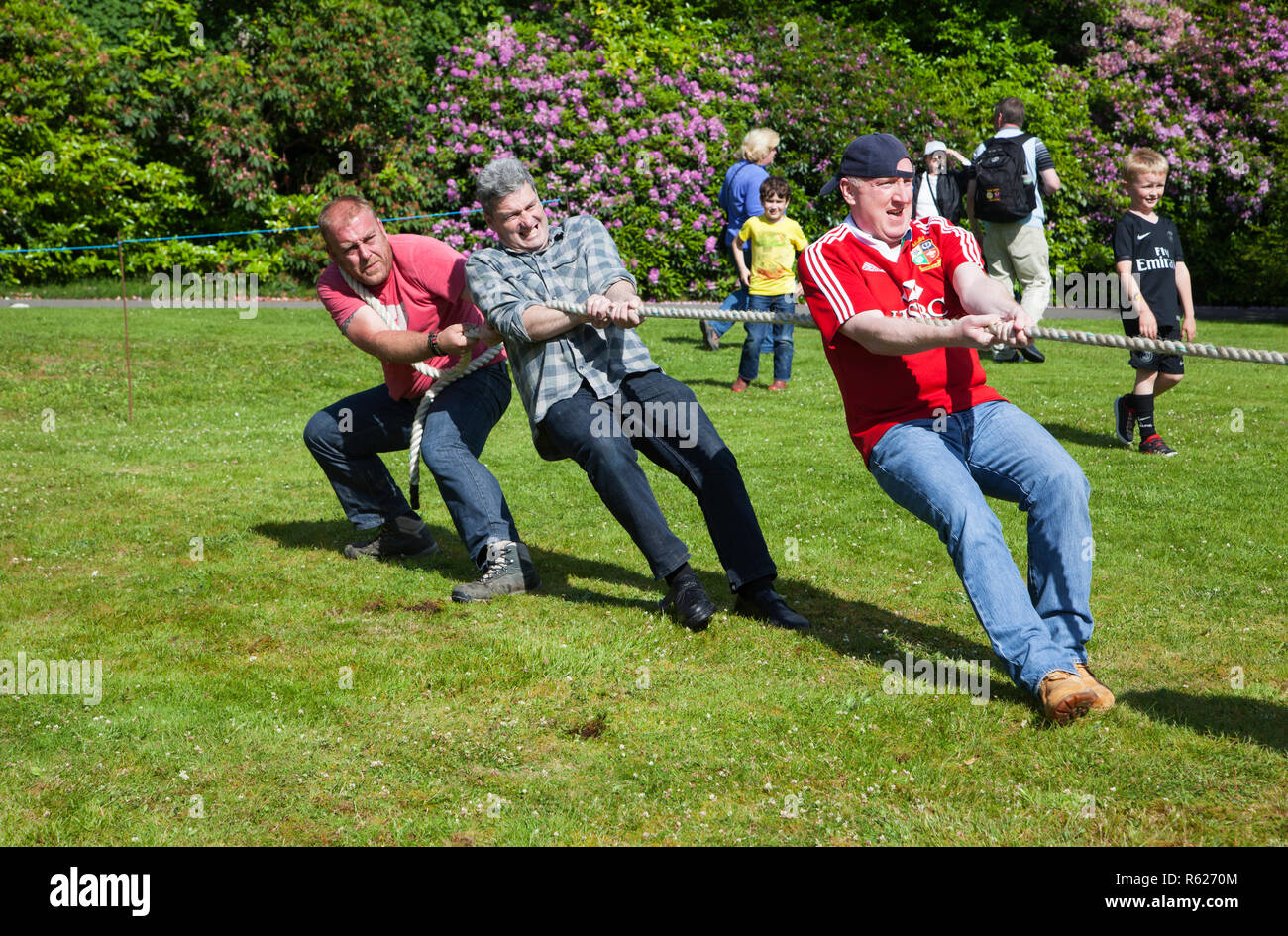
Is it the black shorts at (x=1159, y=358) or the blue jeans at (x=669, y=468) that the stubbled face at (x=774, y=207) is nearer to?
the black shorts at (x=1159, y=358)

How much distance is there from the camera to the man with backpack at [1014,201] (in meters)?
10.6

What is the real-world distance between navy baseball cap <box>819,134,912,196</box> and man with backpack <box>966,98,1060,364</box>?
6238 millimetres

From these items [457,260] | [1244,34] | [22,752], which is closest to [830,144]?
[1244,34]

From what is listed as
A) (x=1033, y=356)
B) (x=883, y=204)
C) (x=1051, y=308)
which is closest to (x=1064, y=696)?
(x=883, y=204)

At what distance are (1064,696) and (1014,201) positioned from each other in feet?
24.9

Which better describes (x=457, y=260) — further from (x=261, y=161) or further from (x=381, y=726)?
(x=261, y=161)

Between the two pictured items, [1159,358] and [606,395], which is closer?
[606,395]

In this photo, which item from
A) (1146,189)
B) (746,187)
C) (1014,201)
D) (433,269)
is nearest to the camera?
(433,269)

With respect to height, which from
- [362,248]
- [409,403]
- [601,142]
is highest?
[601,142]

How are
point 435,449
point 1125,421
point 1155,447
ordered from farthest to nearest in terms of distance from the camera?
point 1125,421, point 1155,447, point 435,449

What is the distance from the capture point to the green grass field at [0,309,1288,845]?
3492 millimetres

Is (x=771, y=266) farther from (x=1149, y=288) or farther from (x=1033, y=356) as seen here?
(x=1149, y=288)

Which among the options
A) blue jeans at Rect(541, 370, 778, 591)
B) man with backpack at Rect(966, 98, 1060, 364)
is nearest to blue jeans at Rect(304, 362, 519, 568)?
blue jeans at Rect(541, 370, 778, 591)

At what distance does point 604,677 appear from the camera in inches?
179
